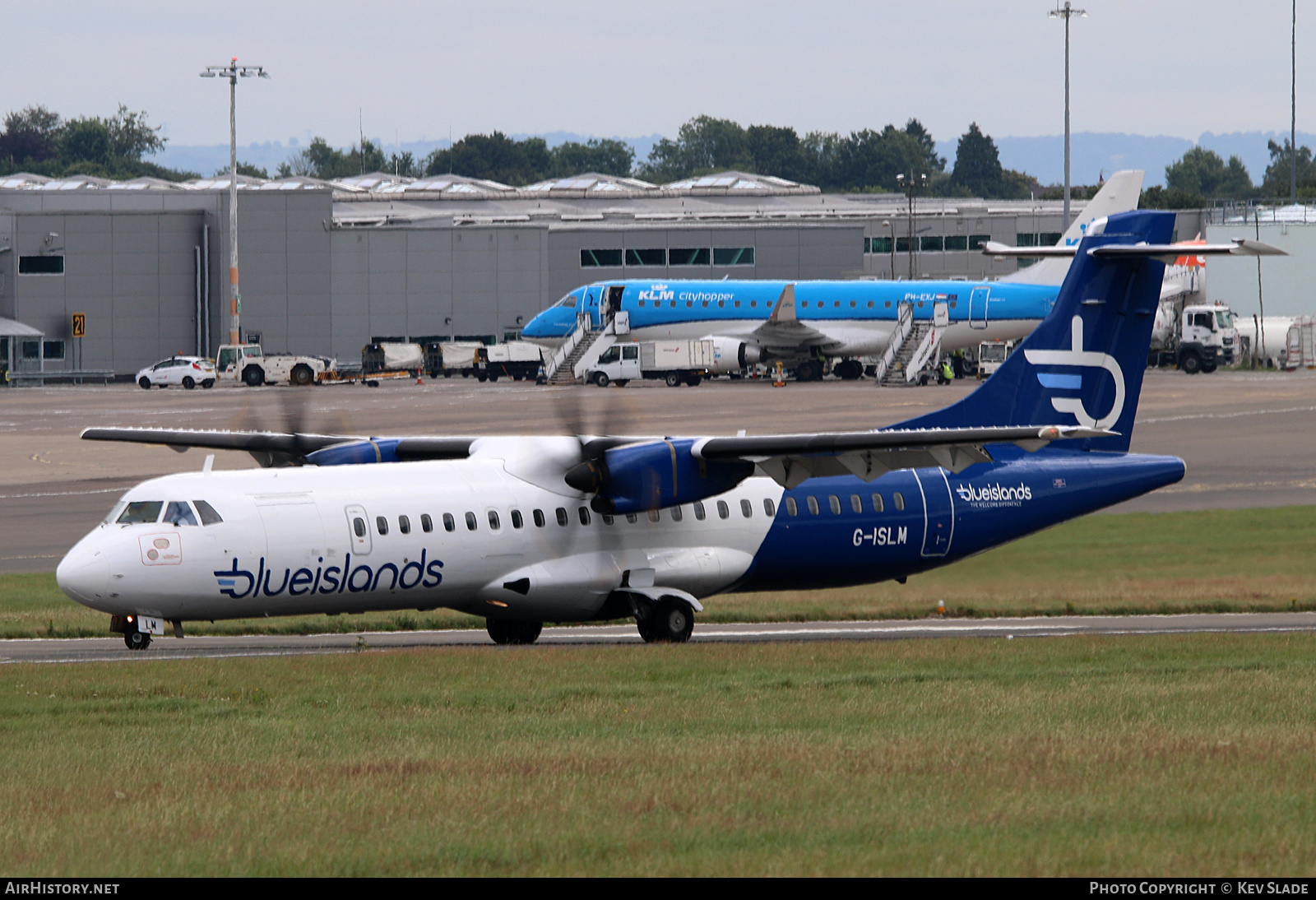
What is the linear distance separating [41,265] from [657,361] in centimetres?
4517

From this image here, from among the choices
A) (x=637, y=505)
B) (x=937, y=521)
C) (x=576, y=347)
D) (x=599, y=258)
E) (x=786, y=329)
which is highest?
(x=599, y=258)

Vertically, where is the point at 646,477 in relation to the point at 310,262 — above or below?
below

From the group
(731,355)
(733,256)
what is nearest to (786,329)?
(731,355)

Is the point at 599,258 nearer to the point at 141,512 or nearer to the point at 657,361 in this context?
the point at 657,361

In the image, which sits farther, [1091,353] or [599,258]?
[599,258]

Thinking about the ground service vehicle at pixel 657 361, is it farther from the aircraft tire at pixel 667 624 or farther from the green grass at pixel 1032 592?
the aircraft tire at pixel 667 624

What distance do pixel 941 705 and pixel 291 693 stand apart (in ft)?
23.8

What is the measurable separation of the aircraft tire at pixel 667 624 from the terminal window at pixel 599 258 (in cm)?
9057

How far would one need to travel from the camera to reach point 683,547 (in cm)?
2469

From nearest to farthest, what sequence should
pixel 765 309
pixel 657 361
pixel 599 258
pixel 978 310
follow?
1. pixel 978 310
2. pixel 657 361
3. pixel 765 309
4. pixel 599 258

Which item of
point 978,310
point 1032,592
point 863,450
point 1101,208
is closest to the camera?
point 863,450

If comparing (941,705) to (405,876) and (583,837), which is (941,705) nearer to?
(583,837)

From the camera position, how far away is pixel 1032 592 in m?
27.8

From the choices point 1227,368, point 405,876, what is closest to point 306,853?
point 405,876
